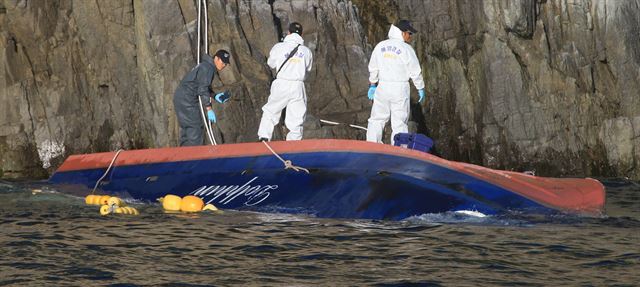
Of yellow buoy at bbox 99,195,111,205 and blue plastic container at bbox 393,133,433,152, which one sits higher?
blue plastic container at bbox 393,133,433,152

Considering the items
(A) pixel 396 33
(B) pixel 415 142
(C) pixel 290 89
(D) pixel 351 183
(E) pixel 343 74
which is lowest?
(D) pixel 351 183

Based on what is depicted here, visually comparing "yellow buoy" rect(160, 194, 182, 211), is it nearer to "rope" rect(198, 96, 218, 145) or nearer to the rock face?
"rope" rect(198, 96, 218, 145)

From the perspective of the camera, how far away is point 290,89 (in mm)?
16672

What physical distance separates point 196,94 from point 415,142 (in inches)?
148

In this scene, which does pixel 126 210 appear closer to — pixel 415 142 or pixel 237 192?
pixel 237 192

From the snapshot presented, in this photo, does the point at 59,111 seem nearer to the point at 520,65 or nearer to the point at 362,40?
the point at 362,40

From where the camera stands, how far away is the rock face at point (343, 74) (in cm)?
2270

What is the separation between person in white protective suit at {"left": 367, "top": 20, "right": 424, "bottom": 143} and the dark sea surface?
3411mm

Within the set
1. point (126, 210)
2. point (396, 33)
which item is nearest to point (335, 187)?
point (126, 210)

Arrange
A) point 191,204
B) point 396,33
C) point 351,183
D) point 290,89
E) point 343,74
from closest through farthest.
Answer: point 351,183 → point 191,204 → point 396,33 → point 290,89 → point 343,74

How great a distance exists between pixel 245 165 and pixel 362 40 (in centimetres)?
1048

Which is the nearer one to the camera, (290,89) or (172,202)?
(172,202)

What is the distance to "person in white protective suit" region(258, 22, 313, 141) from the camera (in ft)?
54.7

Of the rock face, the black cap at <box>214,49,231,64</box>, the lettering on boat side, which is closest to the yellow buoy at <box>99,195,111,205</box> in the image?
the lettering on boat side
